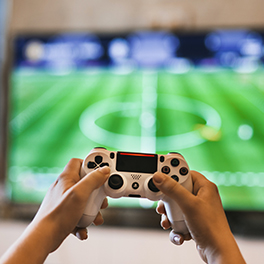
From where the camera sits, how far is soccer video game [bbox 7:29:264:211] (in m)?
1.74

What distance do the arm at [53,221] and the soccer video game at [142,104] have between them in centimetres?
112

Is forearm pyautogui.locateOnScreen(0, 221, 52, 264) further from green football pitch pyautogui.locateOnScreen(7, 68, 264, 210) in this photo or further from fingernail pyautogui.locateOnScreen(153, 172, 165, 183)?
green football pitch pyautogui.locateOnScreen(7, 68, 264, 210)

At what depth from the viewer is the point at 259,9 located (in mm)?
2000

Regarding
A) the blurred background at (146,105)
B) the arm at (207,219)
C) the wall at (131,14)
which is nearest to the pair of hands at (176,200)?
the arm at (207,219)

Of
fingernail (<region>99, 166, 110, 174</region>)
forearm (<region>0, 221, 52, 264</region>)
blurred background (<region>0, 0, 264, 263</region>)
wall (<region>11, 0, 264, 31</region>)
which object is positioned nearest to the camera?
forearm (<region>0, 221, 52, 264</region>)

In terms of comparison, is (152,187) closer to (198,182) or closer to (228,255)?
(198,182)

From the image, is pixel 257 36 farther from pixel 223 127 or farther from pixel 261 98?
pixel 223 127

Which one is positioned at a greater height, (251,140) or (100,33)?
(100,33)

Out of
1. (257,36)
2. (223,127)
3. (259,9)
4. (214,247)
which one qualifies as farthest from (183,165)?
(259,9)

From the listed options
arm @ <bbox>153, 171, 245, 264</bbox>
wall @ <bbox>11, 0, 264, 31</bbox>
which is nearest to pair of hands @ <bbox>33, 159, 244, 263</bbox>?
arm @ <bbox>153, 171, 245, 264</bbox>

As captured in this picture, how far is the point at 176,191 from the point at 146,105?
1216 mm

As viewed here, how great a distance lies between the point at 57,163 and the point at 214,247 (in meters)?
1.32

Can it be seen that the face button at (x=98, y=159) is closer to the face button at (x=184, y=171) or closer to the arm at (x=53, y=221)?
the arm at (x=53, y=221)

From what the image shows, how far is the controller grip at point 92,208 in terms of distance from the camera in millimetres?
699
